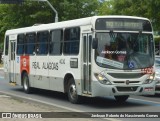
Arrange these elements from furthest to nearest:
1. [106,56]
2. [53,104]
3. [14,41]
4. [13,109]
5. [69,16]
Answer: [69,16] → [14,41] → [53,104] → [106,56] → [13,109]

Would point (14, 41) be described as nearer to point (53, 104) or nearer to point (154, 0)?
point (53, 104)

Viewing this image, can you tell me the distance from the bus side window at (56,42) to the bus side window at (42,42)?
605mm

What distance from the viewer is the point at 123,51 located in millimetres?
15109

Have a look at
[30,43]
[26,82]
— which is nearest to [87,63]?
[30,43]

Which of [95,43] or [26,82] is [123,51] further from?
[26,82]

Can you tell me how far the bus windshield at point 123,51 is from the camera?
49.0ft

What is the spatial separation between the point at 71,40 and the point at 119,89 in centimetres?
278

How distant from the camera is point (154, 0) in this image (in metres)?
27.5

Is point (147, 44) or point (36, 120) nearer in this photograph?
point (36, 120)

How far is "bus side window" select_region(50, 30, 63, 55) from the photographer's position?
17383mm

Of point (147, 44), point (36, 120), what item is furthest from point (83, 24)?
point (36, 120)

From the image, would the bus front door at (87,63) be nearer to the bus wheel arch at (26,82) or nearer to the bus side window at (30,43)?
the bus side window at (30,43)

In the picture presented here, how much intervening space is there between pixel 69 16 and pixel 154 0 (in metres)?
19.2

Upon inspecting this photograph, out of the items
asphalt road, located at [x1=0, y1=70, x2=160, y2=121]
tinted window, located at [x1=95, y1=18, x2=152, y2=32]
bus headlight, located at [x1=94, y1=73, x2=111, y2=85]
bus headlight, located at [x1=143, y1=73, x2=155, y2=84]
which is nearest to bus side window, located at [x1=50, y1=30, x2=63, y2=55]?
asphalt road, located at [x1=0, y1=70, x2=160, y2=121]
